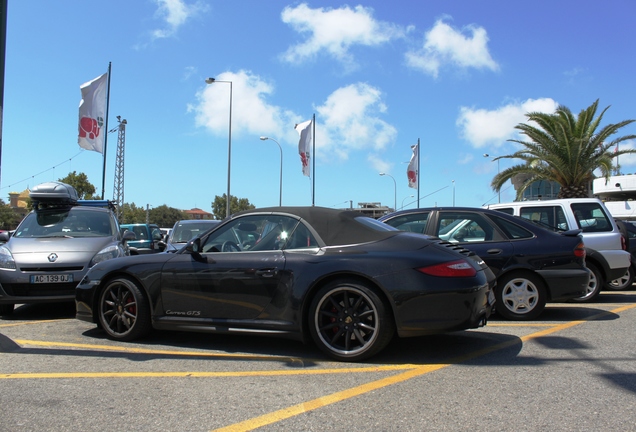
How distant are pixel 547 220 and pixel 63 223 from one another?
8.01 m

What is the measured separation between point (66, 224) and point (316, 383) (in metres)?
5.95

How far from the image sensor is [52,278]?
6.77 metres

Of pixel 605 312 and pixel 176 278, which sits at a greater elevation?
pixel 176 278

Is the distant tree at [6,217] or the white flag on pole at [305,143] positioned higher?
the white flag on pole at [305,143]

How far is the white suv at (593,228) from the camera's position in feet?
27.4

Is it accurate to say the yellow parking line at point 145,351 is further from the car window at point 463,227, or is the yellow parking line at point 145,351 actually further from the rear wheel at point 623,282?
the rear wheel at point 623,282

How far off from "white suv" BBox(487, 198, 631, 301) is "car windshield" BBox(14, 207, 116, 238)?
6865 millimetres

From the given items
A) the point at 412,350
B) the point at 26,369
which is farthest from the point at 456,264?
the point at 26,369

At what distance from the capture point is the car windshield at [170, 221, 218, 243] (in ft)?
38.8

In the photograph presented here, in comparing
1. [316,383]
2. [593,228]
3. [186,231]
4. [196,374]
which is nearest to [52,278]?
[196,374]

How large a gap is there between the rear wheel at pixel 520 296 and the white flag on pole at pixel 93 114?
18023 millimetres

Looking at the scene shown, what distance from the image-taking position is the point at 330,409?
334 cm

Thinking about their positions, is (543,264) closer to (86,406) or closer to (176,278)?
(176,278)

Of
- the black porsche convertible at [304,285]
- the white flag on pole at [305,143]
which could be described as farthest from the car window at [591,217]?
the white flag on pole at [305,143]
